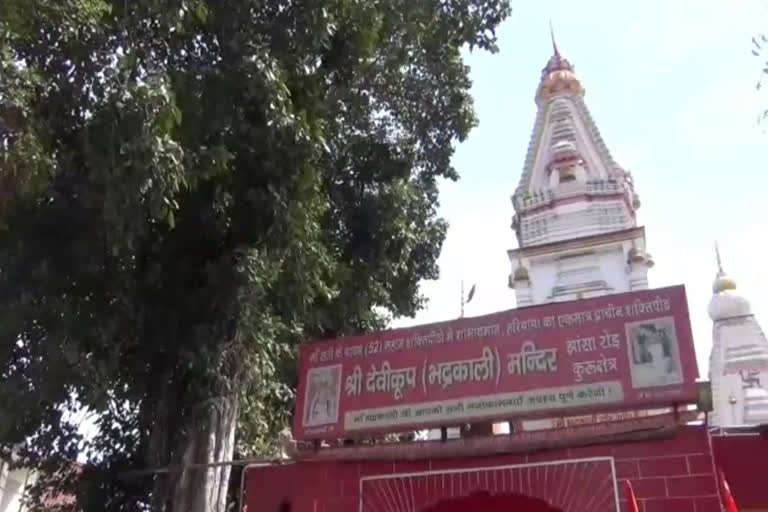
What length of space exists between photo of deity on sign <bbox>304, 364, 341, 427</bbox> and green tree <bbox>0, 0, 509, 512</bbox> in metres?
0.94

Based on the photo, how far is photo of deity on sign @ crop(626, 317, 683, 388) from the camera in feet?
15.0

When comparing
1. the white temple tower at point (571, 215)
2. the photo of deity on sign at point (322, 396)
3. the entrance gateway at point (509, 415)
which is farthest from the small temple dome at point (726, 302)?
the photo of deity on sign at point (322, 396)

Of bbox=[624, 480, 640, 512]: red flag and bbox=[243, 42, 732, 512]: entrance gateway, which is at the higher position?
bbox=[243, 42, 732, 512]: entrance gateway

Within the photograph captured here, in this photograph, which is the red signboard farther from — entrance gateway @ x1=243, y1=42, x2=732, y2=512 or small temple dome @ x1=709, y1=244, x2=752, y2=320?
small temple dome @ x1=709, y1=244, x2=752, y2=320

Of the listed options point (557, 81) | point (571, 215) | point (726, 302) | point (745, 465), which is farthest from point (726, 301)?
point (745, 465)

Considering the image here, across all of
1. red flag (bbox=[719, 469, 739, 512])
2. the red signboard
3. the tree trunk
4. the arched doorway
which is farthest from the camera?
the tree trunk

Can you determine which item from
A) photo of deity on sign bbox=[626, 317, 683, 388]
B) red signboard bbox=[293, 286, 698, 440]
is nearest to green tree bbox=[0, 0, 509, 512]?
red signboard bbox=[293, 286, 698, 440]

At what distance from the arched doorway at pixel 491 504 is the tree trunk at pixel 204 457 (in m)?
2.01

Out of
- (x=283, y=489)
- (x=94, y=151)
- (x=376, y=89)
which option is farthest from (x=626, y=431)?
(x=376, y=89)

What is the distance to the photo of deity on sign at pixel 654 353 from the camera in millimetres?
4574

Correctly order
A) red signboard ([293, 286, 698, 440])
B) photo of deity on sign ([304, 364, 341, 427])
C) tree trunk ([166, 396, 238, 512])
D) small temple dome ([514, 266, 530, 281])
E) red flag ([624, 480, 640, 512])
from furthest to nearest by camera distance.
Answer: small temple dome ([514, 266, 530, 281]) < tree trunk ([166, 396, 238, 512]) < photo of deity on sign ([304, 364, 341, 427]) < red signboard ([293, 286, 698, 440]) < red flag ([624, 480, 640, 512])

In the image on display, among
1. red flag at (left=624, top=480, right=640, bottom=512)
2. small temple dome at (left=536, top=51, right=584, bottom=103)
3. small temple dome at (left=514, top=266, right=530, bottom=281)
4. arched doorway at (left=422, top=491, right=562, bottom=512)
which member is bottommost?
red flag at (left=624, top=480, right=640, bottom=512)

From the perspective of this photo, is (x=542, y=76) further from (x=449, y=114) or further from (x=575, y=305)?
(x=575, y=305)

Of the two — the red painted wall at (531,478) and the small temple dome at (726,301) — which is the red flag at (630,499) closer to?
the red painted wall at (531,478)
